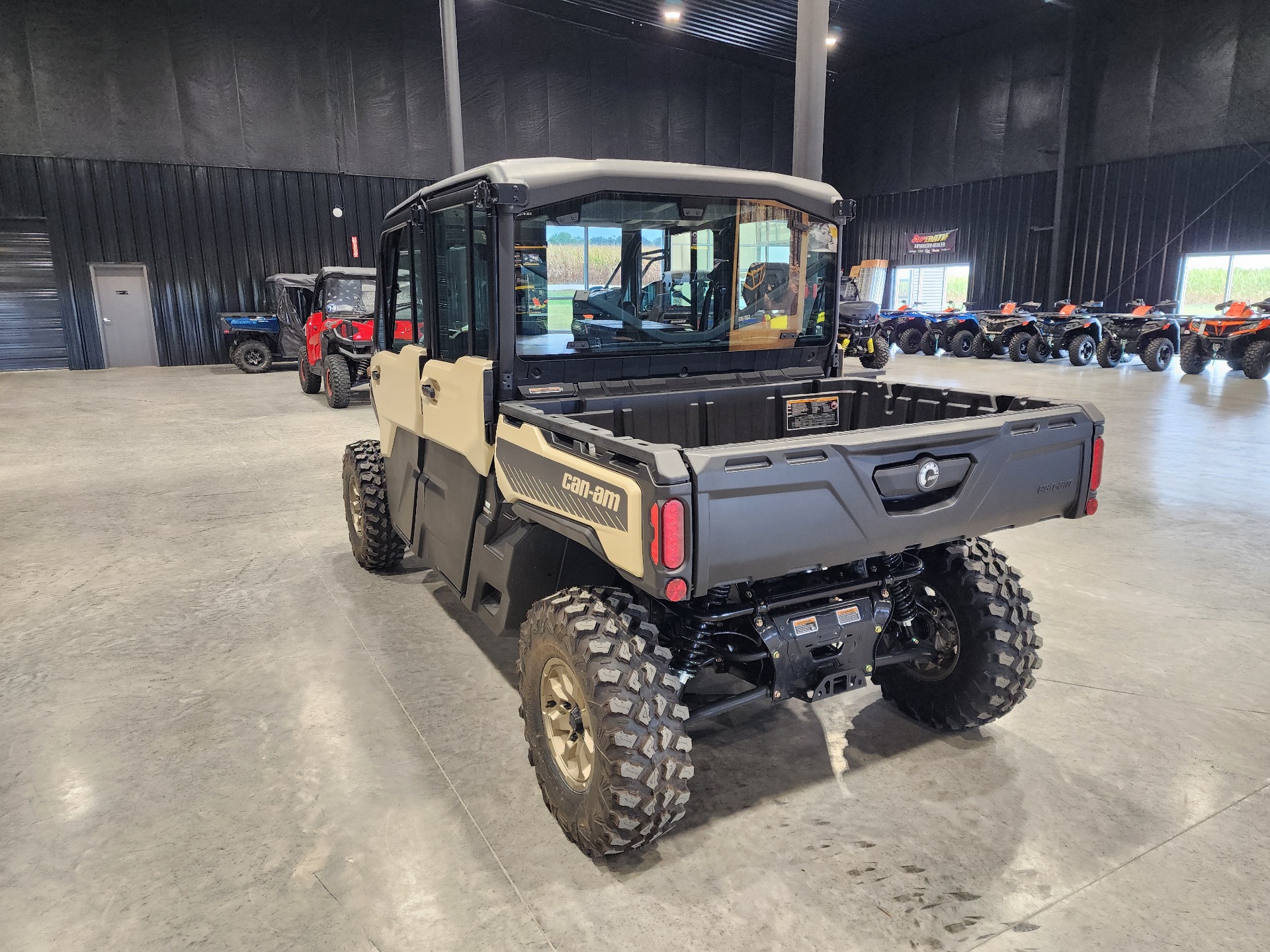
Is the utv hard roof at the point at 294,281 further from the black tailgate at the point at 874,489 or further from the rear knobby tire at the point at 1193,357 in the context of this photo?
the rear knobby tire at the point at 1193,357

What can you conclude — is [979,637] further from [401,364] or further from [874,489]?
[401,364]

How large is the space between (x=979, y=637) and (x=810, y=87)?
275 inches

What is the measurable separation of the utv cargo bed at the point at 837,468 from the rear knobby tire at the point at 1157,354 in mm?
13753

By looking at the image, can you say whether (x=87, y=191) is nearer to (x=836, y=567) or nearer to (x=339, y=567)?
(x=339, y=567)

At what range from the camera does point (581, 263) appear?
9.82 ft

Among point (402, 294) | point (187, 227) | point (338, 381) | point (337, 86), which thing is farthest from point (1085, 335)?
point (187, 227)

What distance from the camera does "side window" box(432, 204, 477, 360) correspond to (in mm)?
2994

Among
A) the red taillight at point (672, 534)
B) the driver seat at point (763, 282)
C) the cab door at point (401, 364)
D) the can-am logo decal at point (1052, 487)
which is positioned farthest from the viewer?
the cab door at point (401, 364)

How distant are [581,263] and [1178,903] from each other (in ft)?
8.76

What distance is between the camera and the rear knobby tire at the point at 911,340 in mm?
18234

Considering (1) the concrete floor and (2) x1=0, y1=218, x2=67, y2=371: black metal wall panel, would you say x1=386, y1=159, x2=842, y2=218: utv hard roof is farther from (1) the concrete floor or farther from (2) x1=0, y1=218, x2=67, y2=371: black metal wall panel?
(2) x1=0, y1=218, x2=67, y2=371: black metal wall panel

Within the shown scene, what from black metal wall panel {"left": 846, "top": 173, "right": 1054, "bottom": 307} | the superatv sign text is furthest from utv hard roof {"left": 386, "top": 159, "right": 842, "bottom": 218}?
black metal wall panel {"left": 846, "top": 173, "right": 1054, "bottom": 307}

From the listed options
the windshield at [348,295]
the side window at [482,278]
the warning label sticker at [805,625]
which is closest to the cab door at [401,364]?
the side window at [482,278]

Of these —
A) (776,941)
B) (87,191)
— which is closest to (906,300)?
(87,191)
